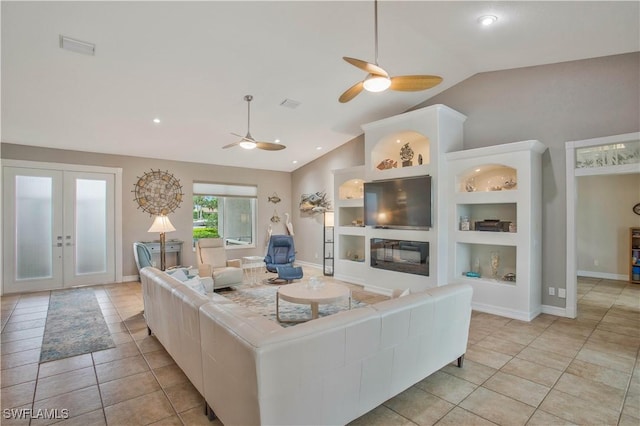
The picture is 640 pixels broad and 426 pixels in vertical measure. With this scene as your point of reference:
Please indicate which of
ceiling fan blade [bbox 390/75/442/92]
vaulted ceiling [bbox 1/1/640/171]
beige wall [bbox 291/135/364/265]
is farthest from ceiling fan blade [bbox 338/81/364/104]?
beige wall [bbox 291/135/364/265]

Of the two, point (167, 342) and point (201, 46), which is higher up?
point (201, 46)

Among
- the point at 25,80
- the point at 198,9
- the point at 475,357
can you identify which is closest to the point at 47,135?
the point at 25,80

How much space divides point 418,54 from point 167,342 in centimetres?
476

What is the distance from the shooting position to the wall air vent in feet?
10.6

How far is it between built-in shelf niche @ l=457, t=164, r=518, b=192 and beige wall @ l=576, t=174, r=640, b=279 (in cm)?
333

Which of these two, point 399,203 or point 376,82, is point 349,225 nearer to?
point 399,203

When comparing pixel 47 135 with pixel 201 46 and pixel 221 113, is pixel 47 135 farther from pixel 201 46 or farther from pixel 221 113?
pixel 201 46

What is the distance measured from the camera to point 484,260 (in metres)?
5.10

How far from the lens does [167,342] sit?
2967mm

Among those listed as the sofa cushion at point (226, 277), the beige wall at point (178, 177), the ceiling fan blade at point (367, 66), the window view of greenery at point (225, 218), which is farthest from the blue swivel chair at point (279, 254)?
the ceiling fan blade at point (367, 66)

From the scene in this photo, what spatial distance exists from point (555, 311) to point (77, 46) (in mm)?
6952

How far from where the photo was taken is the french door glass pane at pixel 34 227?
5648 mm

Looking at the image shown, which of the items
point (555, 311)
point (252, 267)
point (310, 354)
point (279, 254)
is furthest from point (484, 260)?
point (252, 267)

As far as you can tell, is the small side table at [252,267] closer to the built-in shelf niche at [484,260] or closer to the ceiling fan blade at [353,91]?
the built-in shelf niche at [484,260]
